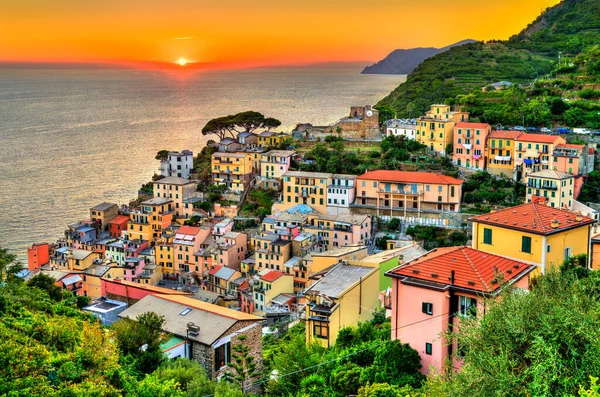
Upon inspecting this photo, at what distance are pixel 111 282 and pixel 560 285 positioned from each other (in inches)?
510

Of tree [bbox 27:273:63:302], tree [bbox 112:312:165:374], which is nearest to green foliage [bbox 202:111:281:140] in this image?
tree [bbox 27:273:63:302]

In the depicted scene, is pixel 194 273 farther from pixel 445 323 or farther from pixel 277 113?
pixel 277 113

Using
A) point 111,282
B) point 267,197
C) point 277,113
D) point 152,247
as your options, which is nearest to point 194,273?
point 152,247

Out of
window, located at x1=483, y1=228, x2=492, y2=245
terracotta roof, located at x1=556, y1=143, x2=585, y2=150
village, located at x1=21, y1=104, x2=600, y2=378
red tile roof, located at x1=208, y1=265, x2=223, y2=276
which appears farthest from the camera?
terracotta roof, located at x1=556, y1=143, x2=585, y2=150

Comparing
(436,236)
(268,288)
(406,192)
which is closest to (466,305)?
(268,288)

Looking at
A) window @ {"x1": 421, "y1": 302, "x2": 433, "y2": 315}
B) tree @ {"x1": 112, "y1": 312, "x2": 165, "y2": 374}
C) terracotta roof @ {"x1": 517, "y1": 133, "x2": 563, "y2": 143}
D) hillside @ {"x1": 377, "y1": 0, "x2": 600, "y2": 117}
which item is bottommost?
tree @ {"x1": 112, "y1": 312, "x2": 165, "y2": 374}

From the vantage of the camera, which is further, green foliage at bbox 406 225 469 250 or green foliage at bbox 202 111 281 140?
green foliage at bbox 202 111 281 140

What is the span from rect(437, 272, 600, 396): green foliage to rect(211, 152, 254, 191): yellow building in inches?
1227

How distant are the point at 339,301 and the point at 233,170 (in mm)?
24435

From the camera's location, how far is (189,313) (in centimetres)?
1393

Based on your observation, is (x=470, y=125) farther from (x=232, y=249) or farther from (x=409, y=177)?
(x=232, y=249)

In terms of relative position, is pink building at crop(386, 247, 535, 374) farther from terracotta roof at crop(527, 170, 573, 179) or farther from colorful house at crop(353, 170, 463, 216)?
colorful house at crop(353, 170, 463, 216)

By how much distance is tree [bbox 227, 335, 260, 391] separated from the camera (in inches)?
475

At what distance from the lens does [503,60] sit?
2373 inches
